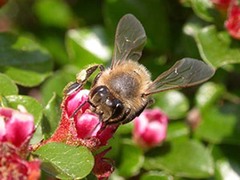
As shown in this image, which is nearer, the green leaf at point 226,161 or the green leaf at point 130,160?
the green leaf at point 130,160

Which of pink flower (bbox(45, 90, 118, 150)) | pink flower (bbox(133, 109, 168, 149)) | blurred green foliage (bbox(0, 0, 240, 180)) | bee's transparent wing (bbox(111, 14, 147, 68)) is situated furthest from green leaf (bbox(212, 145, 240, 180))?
pink flower (bbox(45, 90, 118, 150))

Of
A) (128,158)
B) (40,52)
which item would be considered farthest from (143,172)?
(40,52)

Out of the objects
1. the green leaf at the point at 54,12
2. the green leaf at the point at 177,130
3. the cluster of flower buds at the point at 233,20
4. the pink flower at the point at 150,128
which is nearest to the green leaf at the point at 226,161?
the green leaf at the point at 177,130

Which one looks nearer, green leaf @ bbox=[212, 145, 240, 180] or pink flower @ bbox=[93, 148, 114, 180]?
pink flower @ bbox=[93, 148, 114, 180]

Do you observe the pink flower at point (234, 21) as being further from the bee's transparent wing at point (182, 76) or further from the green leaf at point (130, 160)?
the green leaf at point (130, 160)

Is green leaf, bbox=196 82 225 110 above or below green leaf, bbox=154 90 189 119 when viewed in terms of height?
below

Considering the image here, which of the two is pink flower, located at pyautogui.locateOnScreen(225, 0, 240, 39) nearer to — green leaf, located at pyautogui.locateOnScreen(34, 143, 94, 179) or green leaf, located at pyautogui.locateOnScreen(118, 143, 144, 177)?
green leaf, located at pyautogui.locateOnScreen(118, 143, 144, 177)
